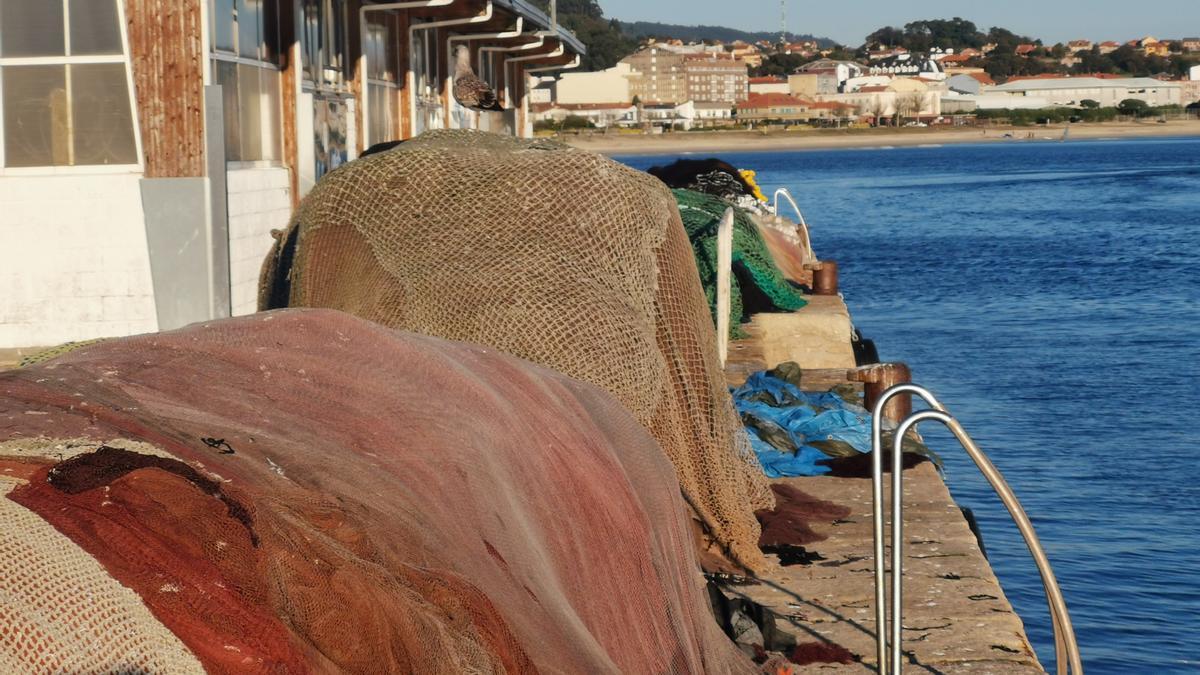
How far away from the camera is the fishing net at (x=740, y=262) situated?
623 inches

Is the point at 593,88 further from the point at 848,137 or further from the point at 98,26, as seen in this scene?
the point at 98,26

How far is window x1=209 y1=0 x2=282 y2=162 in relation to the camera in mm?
12797

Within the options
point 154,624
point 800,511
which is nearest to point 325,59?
point 800,511

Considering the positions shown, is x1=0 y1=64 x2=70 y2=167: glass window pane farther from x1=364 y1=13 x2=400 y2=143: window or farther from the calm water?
the calm water

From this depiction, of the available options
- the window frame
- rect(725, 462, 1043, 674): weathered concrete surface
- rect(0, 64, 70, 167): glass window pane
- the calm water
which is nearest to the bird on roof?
the window frame

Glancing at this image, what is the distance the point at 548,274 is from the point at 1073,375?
52.3ft

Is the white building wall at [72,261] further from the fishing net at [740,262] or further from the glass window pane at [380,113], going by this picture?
the glass window pane at [380,113]

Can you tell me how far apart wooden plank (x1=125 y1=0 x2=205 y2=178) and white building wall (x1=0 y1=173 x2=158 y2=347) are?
16.8 inches

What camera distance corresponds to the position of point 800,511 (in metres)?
8.17

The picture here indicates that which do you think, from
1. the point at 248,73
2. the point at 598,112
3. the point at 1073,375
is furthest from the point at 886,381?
the point at 598,112

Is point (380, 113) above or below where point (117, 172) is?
above

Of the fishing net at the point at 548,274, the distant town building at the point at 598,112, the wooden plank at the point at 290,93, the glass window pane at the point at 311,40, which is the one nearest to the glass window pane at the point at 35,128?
the wooden plank at the point at 290,93

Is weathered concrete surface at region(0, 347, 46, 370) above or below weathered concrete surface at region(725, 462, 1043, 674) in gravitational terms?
above

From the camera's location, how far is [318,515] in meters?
3.16
